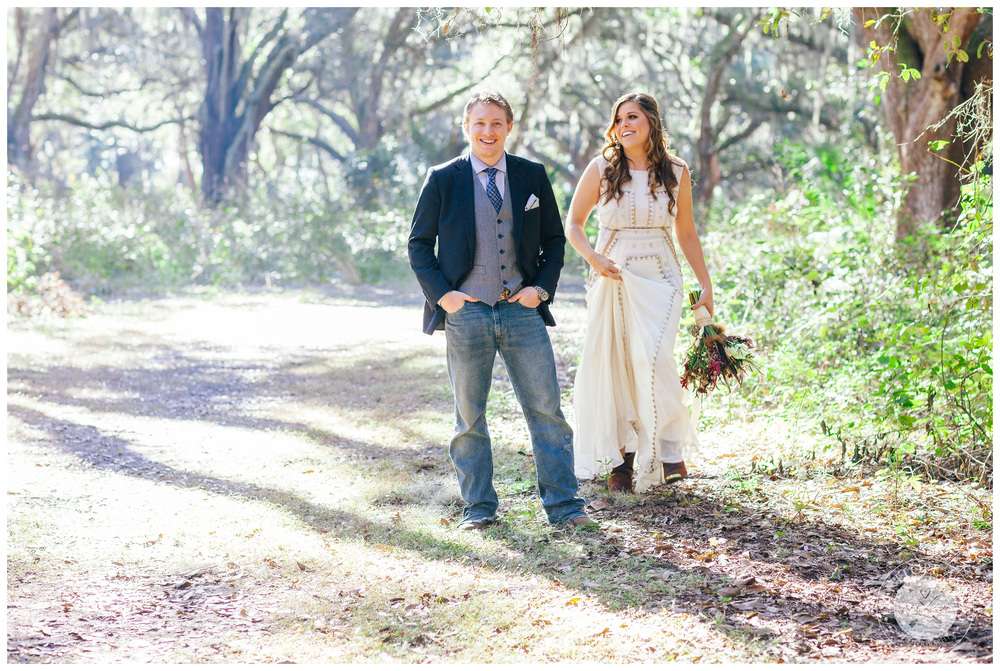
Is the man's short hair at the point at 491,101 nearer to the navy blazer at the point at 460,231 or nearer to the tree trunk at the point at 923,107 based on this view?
the navy blazer at the point at 460,231

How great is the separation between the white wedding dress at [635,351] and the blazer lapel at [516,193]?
2.15ft

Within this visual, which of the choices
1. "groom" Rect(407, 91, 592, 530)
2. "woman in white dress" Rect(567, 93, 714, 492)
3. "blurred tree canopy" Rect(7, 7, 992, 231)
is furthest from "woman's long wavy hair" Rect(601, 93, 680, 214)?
"blurred tree canopy" Rect(7, 7, 992, 231)

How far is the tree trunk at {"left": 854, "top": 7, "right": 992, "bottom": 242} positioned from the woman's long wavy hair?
3028 millimetres

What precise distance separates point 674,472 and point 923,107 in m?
4.19

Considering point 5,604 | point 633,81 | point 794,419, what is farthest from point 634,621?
point 633,81

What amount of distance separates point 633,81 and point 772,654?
18713 millimetres

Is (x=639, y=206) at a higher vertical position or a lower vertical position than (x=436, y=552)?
higher

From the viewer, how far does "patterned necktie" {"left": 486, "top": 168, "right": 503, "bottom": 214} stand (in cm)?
403

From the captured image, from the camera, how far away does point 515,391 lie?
412 centimetres

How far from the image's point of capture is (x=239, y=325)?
12.7 meters

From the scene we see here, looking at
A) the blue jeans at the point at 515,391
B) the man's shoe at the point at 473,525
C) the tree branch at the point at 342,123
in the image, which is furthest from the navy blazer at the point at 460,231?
the tree branch at the point at 342,123

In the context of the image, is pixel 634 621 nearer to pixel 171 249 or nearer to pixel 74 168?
pixel 171 249

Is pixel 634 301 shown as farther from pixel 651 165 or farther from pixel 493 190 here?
pixel 493 190

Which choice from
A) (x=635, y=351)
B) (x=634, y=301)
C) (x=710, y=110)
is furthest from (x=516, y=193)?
(x=710, y=110)
